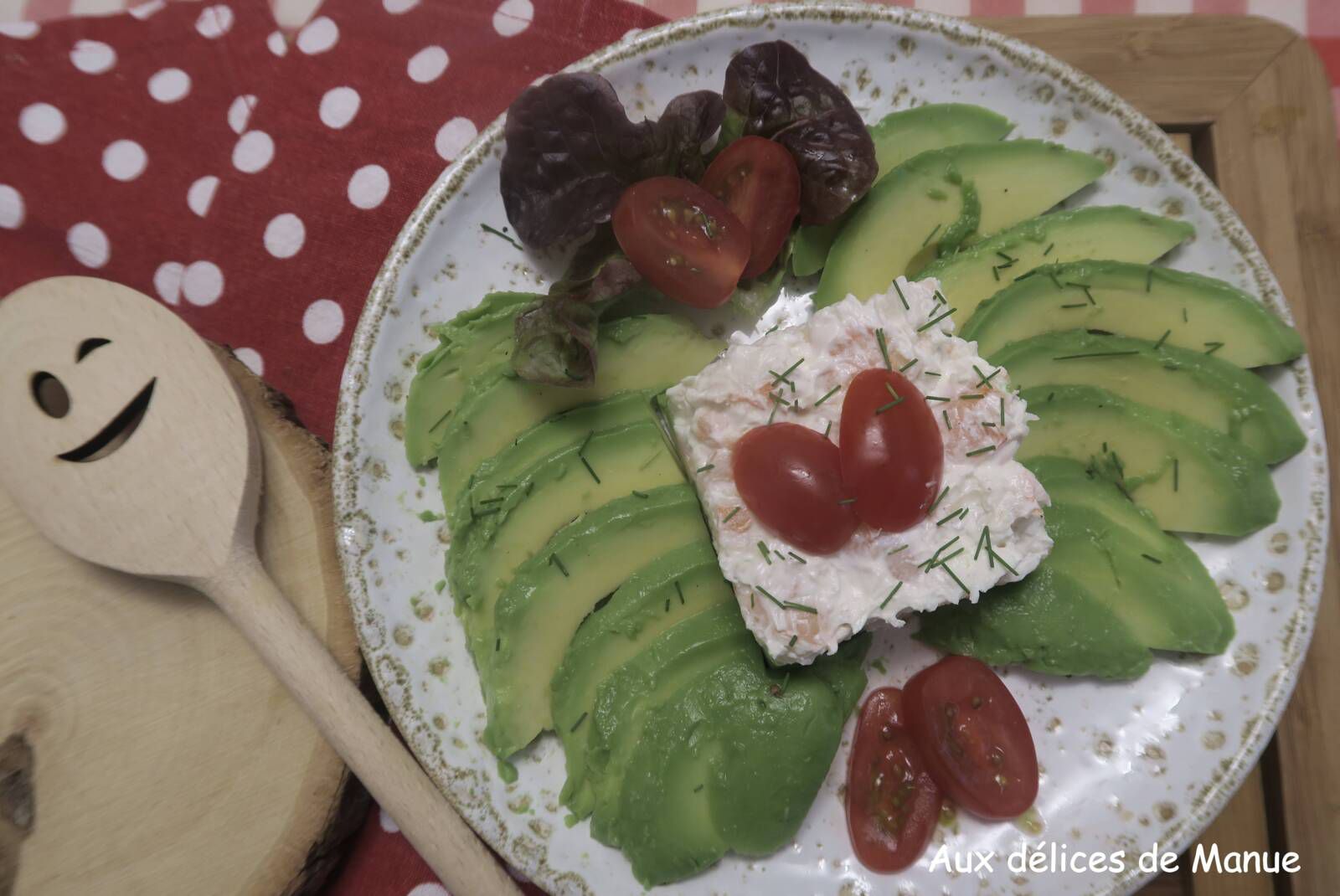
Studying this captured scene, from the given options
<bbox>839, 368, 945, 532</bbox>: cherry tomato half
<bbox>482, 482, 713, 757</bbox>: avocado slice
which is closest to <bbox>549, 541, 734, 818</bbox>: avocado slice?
<bbox>482, 482, 713, 757</bbox>: avocado slice

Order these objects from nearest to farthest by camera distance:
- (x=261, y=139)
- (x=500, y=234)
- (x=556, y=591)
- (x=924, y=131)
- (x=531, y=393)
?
1. (x=556, y=591)
2. (x=531, y=393)
3. (x=924, y=131)
4. (x=500, y=234)
5. (x=261, y=139)

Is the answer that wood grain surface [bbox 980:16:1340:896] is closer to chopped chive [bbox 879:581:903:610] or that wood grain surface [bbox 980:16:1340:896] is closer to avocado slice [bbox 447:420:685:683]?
chopped chive [bbox 879:581:903:610]

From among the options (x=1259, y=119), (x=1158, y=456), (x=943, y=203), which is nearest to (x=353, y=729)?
(x=943, y=203)

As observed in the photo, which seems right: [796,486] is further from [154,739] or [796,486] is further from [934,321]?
[154,739]

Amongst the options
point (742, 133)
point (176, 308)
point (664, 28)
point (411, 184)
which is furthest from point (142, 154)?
point (742, 133)

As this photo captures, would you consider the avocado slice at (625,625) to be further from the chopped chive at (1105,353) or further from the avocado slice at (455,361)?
the chopped chive at (1105,353)

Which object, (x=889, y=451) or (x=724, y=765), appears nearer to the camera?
(x=889, y=451)
